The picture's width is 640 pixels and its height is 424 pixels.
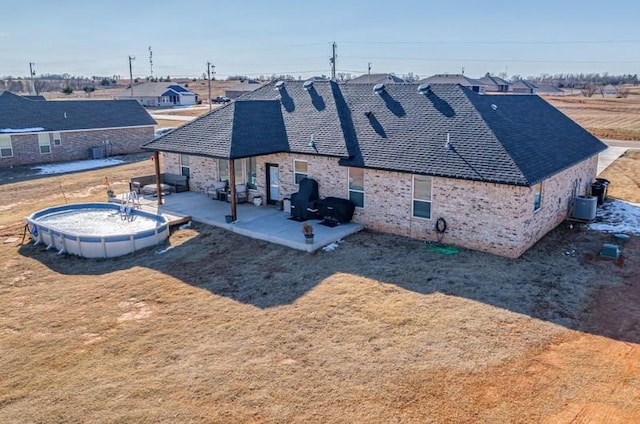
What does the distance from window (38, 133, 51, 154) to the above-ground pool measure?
17.6m

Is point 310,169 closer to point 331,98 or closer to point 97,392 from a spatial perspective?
point 331,98

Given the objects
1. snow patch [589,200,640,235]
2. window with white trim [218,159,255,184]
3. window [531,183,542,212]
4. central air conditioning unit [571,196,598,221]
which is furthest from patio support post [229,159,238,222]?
snow patch [589,200,640,235]

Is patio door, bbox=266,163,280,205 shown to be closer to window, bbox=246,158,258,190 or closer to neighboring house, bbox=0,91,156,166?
window, bbox=246,158,258,190

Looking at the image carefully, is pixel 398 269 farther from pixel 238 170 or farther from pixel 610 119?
pixel 610 119

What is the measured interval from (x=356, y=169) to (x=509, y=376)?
10443mm

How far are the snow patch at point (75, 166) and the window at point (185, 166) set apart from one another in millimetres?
12174

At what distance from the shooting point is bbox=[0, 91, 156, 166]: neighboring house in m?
33.7

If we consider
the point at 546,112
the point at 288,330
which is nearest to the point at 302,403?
the point at 288,330

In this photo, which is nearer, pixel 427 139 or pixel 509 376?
pixel 509 376

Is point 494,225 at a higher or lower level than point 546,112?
lower

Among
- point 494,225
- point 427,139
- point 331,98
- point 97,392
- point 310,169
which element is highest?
point 331,98

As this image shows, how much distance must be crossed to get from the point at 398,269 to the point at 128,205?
12.1m

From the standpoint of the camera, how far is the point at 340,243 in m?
16.8

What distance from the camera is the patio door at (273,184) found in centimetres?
2106
